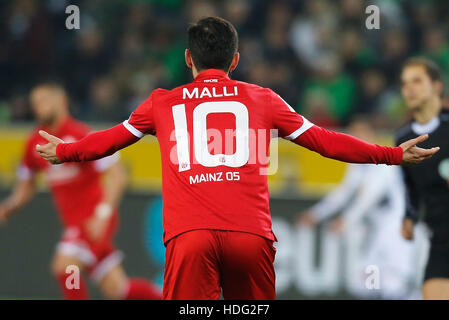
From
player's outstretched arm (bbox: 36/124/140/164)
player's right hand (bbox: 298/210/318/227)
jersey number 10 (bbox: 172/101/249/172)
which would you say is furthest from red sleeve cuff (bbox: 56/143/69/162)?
player's right hand (bbox: 298/210/318/227)

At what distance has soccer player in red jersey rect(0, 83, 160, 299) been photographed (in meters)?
8.02

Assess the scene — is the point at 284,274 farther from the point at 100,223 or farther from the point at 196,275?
the point at 196,275

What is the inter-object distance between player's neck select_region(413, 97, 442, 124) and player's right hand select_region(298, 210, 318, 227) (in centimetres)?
304

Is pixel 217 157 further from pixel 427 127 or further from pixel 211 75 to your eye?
A: pixel 427 127

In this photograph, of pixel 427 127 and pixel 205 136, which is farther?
pixel 427 127

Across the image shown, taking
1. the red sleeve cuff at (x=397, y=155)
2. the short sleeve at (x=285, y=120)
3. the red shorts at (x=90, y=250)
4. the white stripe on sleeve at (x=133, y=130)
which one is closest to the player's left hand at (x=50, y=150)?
the white stripe on sleeve at (x=133, y=130)

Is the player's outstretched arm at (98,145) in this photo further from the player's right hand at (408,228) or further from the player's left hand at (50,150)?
the player's right hand at (408,228)

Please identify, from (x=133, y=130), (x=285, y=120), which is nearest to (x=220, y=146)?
(x=285, y=120)

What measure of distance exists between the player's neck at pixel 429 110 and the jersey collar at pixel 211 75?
7.19 feet

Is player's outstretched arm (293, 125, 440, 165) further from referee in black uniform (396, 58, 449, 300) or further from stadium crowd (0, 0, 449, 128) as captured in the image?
stadium crowd (0, 0, 449, 128)

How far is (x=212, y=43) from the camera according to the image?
4.38 meters

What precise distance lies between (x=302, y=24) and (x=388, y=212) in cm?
344

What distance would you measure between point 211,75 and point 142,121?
0.44m

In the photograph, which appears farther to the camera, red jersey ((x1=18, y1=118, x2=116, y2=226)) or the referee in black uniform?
red jersey ((x1=18, y1=118, x2=116, y2=226))
